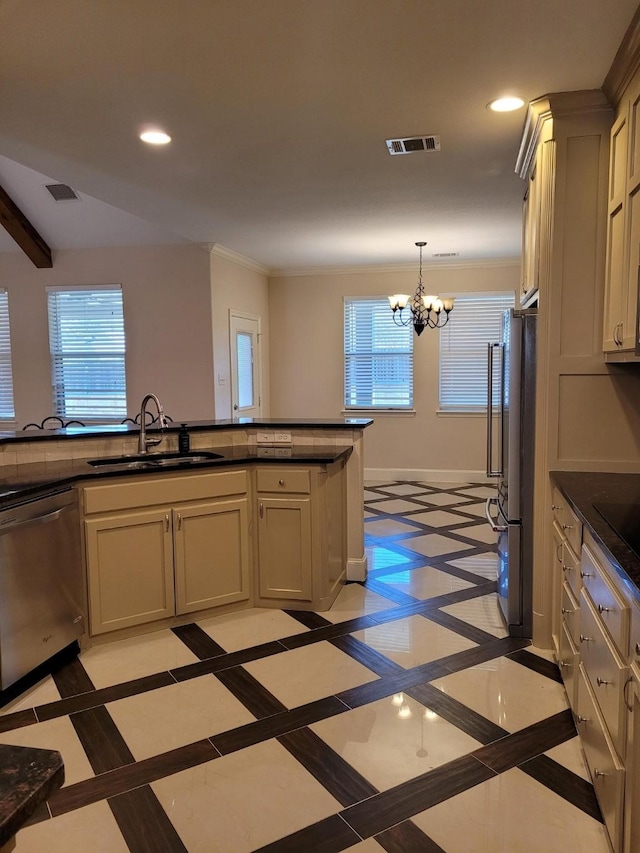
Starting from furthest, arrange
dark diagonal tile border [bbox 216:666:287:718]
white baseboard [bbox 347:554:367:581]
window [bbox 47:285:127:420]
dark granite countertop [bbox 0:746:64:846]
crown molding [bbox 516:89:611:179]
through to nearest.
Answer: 1. window [bbox 47:285:127:420]
2. white baseboard [bbox 347:554:367:581]
3. crown molding [bbox 516:89:611:179]
4. dark diagonal tile border [bbox 216:666:287:718]
5. dark granite countertop [bbox 0:746:64:846]

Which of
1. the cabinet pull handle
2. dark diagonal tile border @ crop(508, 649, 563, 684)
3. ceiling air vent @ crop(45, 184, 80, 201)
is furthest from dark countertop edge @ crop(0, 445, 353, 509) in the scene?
ceiling air vent @ crop(45, 184, 80, 201)

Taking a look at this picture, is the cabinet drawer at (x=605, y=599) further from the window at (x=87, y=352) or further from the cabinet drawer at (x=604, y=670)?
the window at (x=87, y=352)

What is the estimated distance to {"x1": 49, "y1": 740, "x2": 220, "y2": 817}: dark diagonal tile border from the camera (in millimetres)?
1973

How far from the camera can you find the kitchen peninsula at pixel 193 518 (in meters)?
3.08

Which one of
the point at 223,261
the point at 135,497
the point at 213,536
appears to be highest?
the point at 223,261

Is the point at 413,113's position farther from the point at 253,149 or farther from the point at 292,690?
the point at 292,690

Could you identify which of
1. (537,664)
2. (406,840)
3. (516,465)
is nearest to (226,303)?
(516,465)

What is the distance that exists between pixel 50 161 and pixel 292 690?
3.22 m

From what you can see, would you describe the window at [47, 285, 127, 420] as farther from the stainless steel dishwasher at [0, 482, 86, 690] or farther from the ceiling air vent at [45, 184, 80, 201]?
the stainless steel dishwasher at [0, 482, 86, 690]

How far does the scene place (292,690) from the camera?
2635mm

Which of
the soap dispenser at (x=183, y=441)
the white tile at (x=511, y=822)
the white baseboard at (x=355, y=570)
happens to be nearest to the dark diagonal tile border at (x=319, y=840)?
the white tile at (x=511, y=822)

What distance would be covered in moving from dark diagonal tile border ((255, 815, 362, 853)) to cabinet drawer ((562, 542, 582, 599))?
3.68 ft

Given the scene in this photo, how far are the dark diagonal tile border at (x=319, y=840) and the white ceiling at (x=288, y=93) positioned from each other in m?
2.63

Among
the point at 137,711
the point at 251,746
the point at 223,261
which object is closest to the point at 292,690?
the point at 251,746
